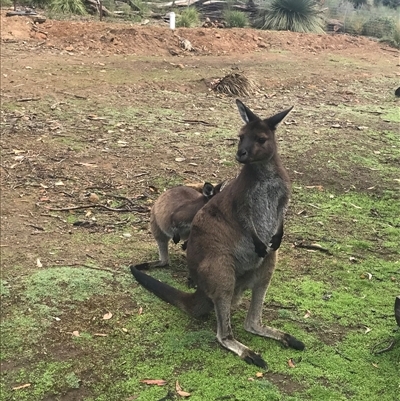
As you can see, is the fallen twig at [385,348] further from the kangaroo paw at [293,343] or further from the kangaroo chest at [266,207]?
the kangaroo chest at [266,207]

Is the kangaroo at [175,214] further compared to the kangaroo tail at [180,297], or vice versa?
the kangaroo at [175,214]

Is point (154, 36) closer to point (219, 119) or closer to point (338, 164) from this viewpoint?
point (219, 119)

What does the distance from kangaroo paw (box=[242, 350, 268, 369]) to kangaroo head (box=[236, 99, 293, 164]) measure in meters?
1.07

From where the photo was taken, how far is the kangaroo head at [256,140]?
3.23 meters

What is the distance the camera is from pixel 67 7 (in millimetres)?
14531

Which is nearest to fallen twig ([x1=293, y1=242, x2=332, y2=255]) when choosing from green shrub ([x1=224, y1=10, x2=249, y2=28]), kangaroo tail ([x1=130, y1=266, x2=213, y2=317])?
kangaroo tail ([x1=130, y1=266, x2=213, y2=317])

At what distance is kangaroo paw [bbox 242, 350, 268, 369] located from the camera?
3121mm

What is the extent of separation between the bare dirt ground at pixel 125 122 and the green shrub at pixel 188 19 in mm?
1646

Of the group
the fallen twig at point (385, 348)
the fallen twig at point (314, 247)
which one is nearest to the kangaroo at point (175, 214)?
the fallen twig at point (314, 247)

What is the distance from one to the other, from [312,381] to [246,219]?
95cm

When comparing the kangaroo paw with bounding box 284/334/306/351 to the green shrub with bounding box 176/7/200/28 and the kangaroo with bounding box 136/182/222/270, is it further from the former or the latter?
the green shrub with bounding box 176/7/200/28

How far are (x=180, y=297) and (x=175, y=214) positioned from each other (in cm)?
64

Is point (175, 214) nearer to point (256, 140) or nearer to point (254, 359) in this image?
point (256, 140)

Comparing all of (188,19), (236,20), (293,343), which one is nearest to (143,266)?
(293,343)
